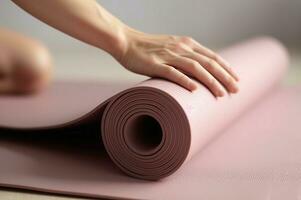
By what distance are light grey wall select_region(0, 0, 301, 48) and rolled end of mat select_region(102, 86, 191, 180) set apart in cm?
302

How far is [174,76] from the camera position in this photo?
61.7 inches

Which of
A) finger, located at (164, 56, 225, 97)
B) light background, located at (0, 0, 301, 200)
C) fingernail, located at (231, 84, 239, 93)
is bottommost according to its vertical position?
finger, located at (164, 56, 225, 97)

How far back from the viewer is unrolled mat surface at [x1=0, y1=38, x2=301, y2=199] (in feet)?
4.81

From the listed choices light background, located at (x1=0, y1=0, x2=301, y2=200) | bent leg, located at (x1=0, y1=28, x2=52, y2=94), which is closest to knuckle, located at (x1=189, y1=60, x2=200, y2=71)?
bent leg, located at (x1=0, y1=28, x2=52, y2=94)

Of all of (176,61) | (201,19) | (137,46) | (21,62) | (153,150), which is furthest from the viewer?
(201,19)

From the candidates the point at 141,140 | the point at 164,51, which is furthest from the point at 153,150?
the point at 164,51

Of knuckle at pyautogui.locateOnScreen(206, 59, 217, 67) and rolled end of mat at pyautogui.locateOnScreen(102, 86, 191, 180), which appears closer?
rolled end of mat at pyautogui.locateOnScreen(102, 86, 191, 180)

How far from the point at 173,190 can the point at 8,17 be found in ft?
10.9

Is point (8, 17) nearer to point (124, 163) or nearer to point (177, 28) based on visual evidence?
point (177, 28)

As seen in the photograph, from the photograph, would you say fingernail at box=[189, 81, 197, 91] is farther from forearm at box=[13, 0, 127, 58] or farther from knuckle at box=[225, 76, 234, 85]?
forearm at box=[13, 0, 127, 58]

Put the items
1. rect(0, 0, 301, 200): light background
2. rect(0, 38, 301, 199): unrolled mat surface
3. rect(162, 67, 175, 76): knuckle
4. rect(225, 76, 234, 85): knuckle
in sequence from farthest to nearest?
rect(0, 0, 301, 200): light background < rect(225, 76, 234, 85): knuckle < rect(162, 67, 175, 76): knuckle < rect(0, 38, 301, 199): unrolled mat surface

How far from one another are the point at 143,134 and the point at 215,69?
11.3 inches

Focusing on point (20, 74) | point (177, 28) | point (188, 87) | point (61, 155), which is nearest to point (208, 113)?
point (188, 87)

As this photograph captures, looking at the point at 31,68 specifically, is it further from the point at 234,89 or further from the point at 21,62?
the point at 234,89
